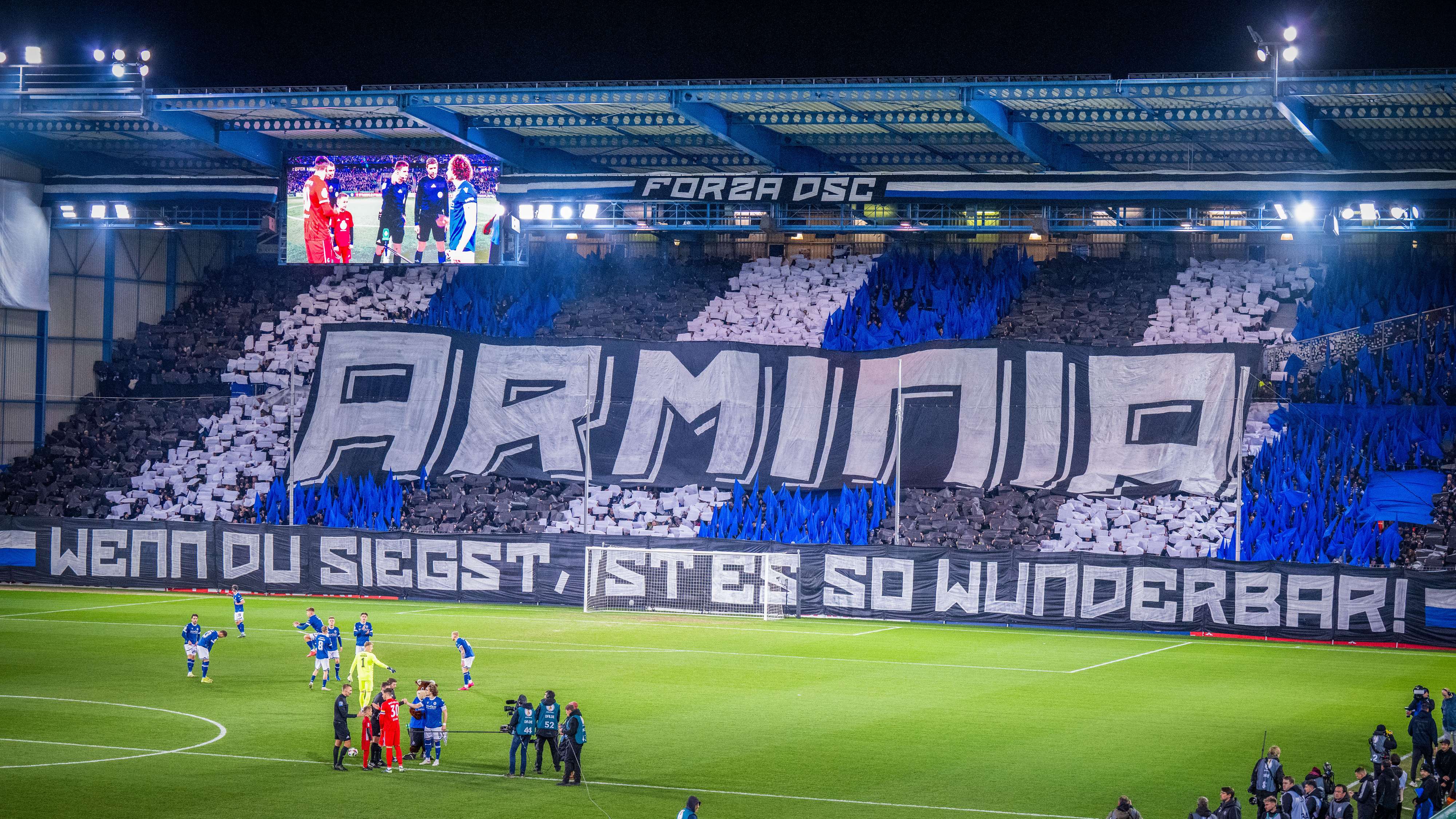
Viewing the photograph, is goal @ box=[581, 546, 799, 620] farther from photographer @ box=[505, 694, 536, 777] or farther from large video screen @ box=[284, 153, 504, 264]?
photographer @ box=[505, 694, 536, 777]

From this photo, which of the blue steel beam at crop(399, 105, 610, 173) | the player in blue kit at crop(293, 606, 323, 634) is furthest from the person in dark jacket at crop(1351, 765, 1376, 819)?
the blue steel beam at crop(399, 105, 610, 173)

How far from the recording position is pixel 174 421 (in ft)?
167

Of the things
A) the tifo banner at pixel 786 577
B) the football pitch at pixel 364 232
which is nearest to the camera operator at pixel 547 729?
the tifo banner at pixel 786 577

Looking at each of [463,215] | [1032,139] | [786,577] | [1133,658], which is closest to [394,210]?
[463,215]

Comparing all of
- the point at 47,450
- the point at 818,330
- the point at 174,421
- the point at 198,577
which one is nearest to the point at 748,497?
the point at 818,330

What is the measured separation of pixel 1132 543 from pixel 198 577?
2665 cm

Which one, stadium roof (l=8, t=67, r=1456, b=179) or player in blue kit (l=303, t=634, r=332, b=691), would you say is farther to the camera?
stadium roof (l=8, t=67, r=1456, b=179)

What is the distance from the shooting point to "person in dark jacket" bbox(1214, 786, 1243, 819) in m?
15.3

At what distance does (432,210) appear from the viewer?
48438 mm

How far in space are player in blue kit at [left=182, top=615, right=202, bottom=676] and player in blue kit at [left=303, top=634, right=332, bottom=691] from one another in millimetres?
1967

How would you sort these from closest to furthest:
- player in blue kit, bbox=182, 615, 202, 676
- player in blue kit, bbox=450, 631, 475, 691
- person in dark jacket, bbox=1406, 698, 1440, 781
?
person in dark jacket, bbox=1406, 698, 1440, 781
player in blue kit, bbox=450, 631, 475, 691
player in blue kit, bbox=182, 615, 202, 676

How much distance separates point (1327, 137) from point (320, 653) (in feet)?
99.2

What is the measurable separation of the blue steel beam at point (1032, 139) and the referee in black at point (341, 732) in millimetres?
25930

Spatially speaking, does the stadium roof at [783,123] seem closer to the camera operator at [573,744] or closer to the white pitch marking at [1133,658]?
the white pitch marking at [1133,658]
